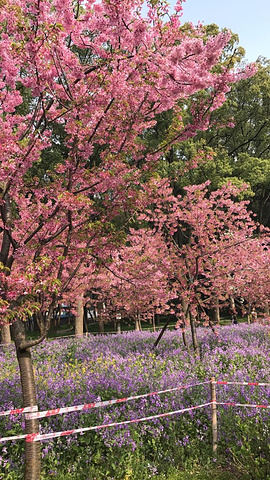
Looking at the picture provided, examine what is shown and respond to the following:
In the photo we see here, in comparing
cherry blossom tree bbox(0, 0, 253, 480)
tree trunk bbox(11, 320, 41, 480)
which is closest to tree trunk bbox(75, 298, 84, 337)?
cherry blossom tree bbox(0, 0, 253, 480)

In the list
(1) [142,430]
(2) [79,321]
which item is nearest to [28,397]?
(1) [142,430]

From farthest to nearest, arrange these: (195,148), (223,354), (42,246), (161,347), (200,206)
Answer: (195,148)
(161,347)
(200,206)
(223,354)
(42,246)

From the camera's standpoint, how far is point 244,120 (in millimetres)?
23406

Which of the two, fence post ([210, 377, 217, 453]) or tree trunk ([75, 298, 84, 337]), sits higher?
tree trunk ([75, 298, 84, 337])

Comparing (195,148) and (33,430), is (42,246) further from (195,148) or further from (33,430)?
(195,148)

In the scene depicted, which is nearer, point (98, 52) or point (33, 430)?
point (33, 430)

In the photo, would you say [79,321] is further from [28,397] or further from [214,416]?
[28,397]

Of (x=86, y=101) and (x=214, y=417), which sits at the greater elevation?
(x=86, y=101)

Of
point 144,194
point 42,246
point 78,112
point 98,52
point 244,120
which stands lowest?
point 42,246

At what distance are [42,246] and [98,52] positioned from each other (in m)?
2.67

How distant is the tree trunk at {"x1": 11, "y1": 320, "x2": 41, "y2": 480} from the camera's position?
4309mm

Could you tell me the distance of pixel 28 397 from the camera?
457 centimetres

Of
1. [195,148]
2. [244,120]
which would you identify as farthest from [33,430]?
[244,120]

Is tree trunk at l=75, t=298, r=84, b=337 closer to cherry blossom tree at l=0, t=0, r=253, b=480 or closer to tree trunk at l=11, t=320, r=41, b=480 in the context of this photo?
cherry blossom tree at l=0, t=0, r=253, b=480
